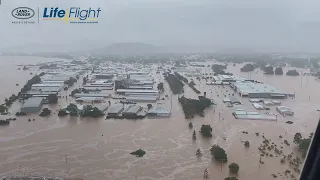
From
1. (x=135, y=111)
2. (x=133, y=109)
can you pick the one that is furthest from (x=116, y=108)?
(x=135, y=111)

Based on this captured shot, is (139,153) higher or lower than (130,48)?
lower

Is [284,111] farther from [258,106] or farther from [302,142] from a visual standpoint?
[302,142]

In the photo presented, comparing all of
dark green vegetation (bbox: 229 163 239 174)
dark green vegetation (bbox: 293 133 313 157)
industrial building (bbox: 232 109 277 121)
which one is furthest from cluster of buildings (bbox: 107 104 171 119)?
dark green vegetation (bbox: 229 163 239 174)

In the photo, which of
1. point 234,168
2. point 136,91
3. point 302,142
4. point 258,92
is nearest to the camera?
point 234,168

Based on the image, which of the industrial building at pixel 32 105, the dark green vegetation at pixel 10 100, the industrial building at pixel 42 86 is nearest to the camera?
the industrial building at pixel 32 105

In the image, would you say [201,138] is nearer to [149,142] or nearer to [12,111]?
[149,142]

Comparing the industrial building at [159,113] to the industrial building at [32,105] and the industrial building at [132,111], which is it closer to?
the industrial building at [132,111]

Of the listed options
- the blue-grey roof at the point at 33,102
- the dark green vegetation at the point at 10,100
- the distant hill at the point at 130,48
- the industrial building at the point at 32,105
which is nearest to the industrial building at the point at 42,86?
the dark green vegetation at the point at 10,100
